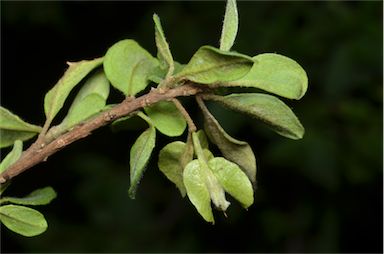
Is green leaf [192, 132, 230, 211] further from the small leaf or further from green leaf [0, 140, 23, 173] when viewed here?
green leaf [0, 140, 23, 173]

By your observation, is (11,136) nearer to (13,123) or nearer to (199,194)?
(13,123)

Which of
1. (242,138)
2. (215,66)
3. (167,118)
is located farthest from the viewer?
(242,138)

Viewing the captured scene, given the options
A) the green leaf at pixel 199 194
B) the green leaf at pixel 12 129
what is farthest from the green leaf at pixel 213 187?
the green leaf at pixel 12 129

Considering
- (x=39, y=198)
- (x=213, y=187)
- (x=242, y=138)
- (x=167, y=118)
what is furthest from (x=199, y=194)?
(x=242, y=138)

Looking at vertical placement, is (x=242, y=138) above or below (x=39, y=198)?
below

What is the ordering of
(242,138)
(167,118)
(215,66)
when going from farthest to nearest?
(242,138) < (167,118) < (215,66)

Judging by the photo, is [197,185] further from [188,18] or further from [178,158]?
[188,18]
